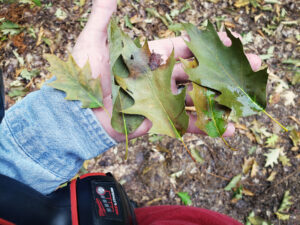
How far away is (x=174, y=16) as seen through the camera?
247 cm

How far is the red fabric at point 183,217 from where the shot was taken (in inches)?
52.4

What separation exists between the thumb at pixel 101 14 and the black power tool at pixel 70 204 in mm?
845

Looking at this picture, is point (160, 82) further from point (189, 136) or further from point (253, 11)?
point (253, 11)

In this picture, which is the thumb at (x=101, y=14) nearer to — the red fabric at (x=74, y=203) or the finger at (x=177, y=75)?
the finger at (x=177, y=75)

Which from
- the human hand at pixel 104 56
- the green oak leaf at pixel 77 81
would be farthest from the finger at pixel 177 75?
the green oak leaf at pixel 77 81

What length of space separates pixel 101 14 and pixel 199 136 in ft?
4.23

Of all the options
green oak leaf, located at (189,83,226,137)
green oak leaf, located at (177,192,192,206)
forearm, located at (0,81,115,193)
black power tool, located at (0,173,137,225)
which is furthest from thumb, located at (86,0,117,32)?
green oak leaf, located at (177,192,192,206)

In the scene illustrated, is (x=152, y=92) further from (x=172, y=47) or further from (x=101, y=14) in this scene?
(x=101, y=14)

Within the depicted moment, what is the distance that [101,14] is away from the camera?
1.44 m

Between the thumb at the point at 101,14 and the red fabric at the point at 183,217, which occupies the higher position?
the thumb at the point at 101,14

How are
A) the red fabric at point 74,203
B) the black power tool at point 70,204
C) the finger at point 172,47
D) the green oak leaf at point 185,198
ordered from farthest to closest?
the green oak leaf at point 185,198 < the finger at point 172,47 < the red fabric at point 74,203 < the black power tool at point 70,204

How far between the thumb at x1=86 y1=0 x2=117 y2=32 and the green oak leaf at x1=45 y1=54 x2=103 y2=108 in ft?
0.82

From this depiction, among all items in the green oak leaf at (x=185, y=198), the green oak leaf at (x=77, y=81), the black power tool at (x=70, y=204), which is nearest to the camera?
the black power tool at (x=70, y=204)

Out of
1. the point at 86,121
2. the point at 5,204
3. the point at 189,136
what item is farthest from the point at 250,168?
the point at 5,204
